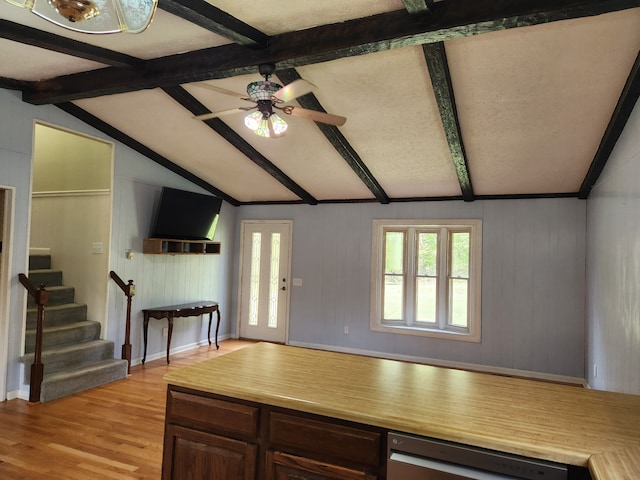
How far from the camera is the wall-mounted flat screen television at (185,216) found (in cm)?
538

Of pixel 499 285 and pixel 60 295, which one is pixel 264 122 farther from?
pixel 499 285

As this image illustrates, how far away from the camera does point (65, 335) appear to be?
Result: 4.50m

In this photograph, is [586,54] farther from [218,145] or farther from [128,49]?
[218,145]

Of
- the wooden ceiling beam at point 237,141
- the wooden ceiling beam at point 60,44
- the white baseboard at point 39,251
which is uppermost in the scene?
the wooden ceiling beam at point 60,44

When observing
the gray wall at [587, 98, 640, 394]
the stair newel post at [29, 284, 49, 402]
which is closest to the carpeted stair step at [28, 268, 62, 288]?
the stair newel post at [29, 284, 49, 402]

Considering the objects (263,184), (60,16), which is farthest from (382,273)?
(60,16)

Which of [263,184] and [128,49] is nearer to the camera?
[128,49]

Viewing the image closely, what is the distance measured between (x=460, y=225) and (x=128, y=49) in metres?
4.36

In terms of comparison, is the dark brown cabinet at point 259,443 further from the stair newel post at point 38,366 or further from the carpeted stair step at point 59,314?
the carpeted stair step at point 59,314

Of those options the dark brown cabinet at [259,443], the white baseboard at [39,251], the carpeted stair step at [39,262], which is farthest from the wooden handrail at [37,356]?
the dark brown cabinet at [259,443]

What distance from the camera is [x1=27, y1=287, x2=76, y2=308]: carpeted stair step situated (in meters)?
4.82

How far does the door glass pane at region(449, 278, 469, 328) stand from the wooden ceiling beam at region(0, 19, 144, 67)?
→ 182 inches

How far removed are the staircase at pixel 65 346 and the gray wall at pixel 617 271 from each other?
15.7 ft

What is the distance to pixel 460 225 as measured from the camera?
5629mm
